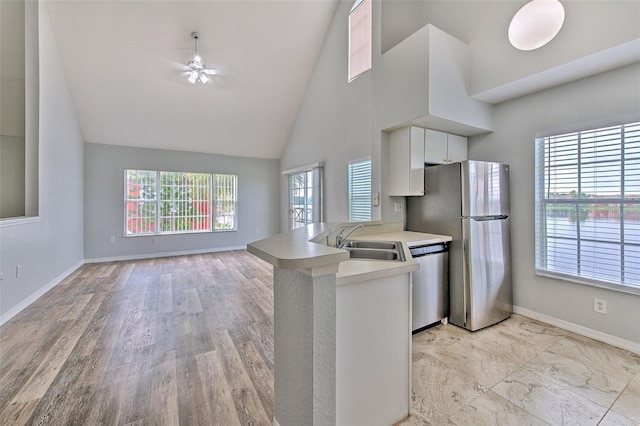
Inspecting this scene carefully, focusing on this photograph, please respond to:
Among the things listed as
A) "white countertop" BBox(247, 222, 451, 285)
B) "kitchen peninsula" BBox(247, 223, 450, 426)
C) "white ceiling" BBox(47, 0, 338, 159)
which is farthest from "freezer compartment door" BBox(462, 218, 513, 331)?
"white ceiling" BBox(47, 0, 338, 159)

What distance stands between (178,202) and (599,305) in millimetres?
6994

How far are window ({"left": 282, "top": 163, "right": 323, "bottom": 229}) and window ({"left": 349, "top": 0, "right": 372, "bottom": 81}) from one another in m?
1.76

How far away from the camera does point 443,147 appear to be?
307 cm

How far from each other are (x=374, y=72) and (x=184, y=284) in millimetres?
3913

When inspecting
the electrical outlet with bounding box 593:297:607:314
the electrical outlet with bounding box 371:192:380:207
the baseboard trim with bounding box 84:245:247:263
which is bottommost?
the baseboard trim with bounding box 84:245:247:263

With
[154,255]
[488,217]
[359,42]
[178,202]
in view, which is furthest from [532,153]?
[154,255]

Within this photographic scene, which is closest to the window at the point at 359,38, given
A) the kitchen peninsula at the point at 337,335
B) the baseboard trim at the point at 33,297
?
the kitchen peninsula at the point at 337,335

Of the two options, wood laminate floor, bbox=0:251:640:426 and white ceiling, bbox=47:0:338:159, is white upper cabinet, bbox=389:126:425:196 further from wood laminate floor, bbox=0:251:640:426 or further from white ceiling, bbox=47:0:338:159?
white ceiling, bbox=47:0:338:159

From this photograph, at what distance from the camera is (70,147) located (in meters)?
4.57

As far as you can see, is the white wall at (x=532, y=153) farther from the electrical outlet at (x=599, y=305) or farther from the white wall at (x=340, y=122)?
the white wall at (x=340, y=122)

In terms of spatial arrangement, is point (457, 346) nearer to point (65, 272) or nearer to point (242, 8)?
point (242, 8)

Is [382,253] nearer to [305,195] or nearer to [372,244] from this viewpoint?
[372,244]

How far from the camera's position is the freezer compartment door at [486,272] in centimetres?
254

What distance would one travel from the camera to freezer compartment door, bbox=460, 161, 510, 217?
255cm
